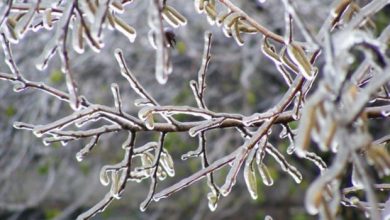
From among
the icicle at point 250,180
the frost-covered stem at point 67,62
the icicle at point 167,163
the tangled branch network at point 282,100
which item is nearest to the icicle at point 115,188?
the tangled branch network at point 282,100

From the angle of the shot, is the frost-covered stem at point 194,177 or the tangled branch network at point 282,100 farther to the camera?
the frost-covered stem at point 194,177

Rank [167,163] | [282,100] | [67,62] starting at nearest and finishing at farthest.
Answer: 1. [67,62]
2. [282,100]
3. [167,163]

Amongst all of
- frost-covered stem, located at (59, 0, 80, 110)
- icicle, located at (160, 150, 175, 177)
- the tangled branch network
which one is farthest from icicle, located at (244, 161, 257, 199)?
frost-covered stem, located at (59, 0, 80, 110)

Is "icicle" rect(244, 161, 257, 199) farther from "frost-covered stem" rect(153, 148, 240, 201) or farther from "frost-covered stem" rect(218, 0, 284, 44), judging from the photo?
"frost-covered stem" rect(218, 0, 284, 44)

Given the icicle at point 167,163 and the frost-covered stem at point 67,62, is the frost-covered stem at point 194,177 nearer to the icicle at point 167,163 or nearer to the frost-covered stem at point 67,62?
the icicle at point 167,163

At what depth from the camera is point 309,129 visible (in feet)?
2.32

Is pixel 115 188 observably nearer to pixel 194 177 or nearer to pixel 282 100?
pixel 194 177

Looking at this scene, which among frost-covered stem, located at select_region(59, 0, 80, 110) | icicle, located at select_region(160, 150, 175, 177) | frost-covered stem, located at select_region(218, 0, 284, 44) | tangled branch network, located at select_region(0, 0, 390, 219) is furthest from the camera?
icicle, located at select_region(160, 150, 175, 177)

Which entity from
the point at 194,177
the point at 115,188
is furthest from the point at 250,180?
the point at 115,188

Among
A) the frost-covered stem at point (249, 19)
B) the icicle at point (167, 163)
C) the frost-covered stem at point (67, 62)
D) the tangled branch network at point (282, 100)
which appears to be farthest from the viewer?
the icicle at point (167, 163)

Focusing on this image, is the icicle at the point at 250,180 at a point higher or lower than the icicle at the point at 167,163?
lower

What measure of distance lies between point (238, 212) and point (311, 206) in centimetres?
389

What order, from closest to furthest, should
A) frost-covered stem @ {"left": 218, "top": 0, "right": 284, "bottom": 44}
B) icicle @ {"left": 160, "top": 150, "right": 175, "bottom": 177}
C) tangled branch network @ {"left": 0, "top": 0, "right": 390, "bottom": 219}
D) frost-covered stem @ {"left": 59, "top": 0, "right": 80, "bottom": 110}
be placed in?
tangled branch network @ {"left": 0, "top": 0, "right": 390, "bottom": 219} < frost-covered stem @ {"left": 59, "top": 0, "right": 80, "bottom": 110} < frost-covered stem @ {"left": 218, "top": 0, "right": 284, "bottom": 44} < icicle @ {"left": 160, "top": 150, "right": 175, "bottom": 177}

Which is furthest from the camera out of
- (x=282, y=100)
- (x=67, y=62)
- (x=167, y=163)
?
(x=167, y=163)
